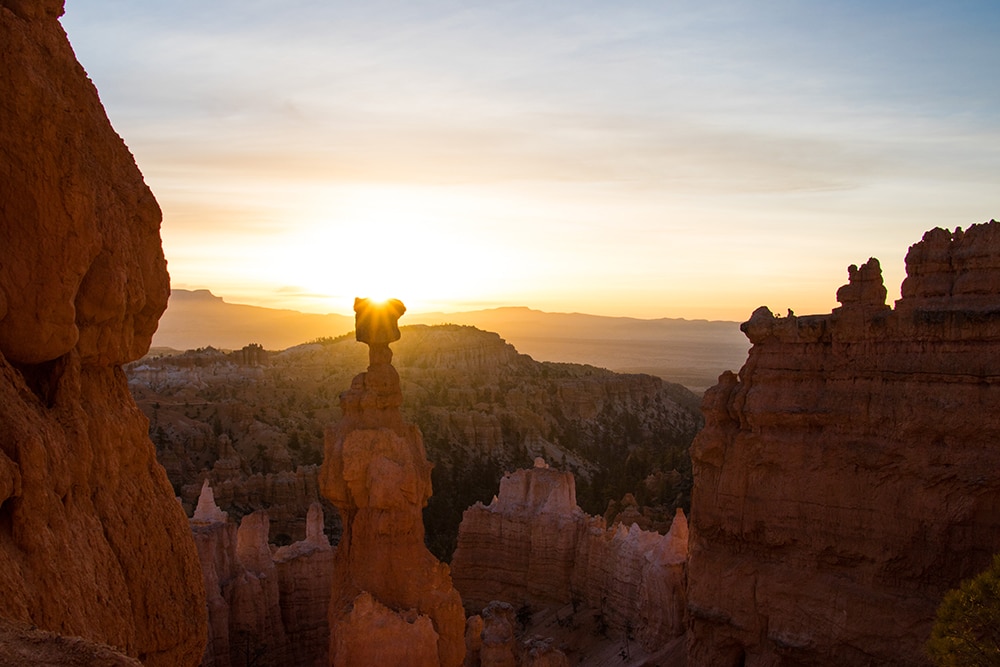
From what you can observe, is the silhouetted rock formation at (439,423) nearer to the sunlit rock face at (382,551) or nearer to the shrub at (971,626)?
the sunlit rock face at (382,551)

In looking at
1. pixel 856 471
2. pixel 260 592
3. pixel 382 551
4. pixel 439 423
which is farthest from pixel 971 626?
pixel 439 423

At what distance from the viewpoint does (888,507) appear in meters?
13.6

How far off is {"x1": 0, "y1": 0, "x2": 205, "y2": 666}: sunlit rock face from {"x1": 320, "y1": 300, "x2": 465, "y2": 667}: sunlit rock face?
26.1ft

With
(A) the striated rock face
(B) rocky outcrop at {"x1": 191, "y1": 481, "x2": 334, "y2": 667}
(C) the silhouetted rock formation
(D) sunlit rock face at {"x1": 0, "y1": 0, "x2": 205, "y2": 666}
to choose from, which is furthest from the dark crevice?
(C) the silhouetted rock formation

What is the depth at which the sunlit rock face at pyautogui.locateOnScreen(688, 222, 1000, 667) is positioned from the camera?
12.9 m

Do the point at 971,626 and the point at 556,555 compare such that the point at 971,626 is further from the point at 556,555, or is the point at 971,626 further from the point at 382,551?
the point at 556,555

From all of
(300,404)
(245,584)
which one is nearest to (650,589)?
(245,584)

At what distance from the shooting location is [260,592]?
61.2ft

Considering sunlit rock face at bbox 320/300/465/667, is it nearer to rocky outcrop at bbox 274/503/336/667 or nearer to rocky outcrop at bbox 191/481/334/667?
rocky outcrop at bbox 191/481/334/667

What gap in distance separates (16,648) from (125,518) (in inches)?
119

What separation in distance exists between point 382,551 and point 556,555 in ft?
32.4

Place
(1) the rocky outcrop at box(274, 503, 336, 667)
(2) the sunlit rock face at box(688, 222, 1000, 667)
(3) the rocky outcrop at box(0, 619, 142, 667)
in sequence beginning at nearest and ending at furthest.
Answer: (3) the rocky outcrop at box(0, 619, 142, 667) → (2) the sunlit rock face at box(688, 222, 1000, 667) → (1) the rocky outcrop at box(274, 503, 336, 667)

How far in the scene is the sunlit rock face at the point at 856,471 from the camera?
42.4 ft

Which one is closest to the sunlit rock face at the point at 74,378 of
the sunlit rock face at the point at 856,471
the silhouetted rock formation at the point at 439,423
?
the sunlit rock face at the point at 856,471
